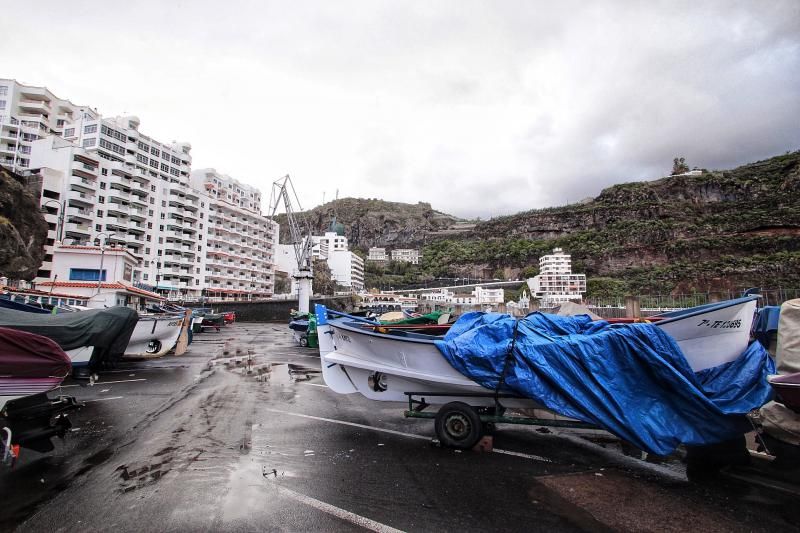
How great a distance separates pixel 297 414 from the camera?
751 centimetres

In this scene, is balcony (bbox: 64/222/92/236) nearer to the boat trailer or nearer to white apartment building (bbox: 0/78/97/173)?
white apartment building (bbox: 0/78/97/173)

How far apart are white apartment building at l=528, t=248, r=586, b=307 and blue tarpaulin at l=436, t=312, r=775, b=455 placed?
367 ft

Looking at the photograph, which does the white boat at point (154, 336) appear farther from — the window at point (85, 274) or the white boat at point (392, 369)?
the window at point (85, 274)

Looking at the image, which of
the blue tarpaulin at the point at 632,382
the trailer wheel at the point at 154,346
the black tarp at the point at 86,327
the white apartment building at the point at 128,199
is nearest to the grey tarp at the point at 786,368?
the blue tarpaulin at the point at 632,382

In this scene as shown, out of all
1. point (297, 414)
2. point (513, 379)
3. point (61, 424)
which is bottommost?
point (297, 414)

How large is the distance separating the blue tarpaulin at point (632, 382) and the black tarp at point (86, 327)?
8.21 m

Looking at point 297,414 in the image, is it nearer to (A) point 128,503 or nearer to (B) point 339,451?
(B) point 339,451

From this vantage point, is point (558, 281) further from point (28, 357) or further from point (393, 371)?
point (28, 357)

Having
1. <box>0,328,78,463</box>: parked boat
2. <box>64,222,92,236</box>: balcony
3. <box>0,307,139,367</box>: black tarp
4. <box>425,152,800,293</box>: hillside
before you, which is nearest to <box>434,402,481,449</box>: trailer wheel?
<box>0,328,78,463</box>: parked boat

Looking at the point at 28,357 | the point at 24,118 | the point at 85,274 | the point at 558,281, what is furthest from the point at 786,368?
the point at 558,281

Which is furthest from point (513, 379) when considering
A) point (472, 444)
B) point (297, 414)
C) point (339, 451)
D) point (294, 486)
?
point (297, 414)

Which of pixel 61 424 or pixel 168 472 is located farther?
pixel 61 424

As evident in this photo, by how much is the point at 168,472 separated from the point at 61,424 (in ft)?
5.36

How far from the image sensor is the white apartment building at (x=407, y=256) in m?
179
